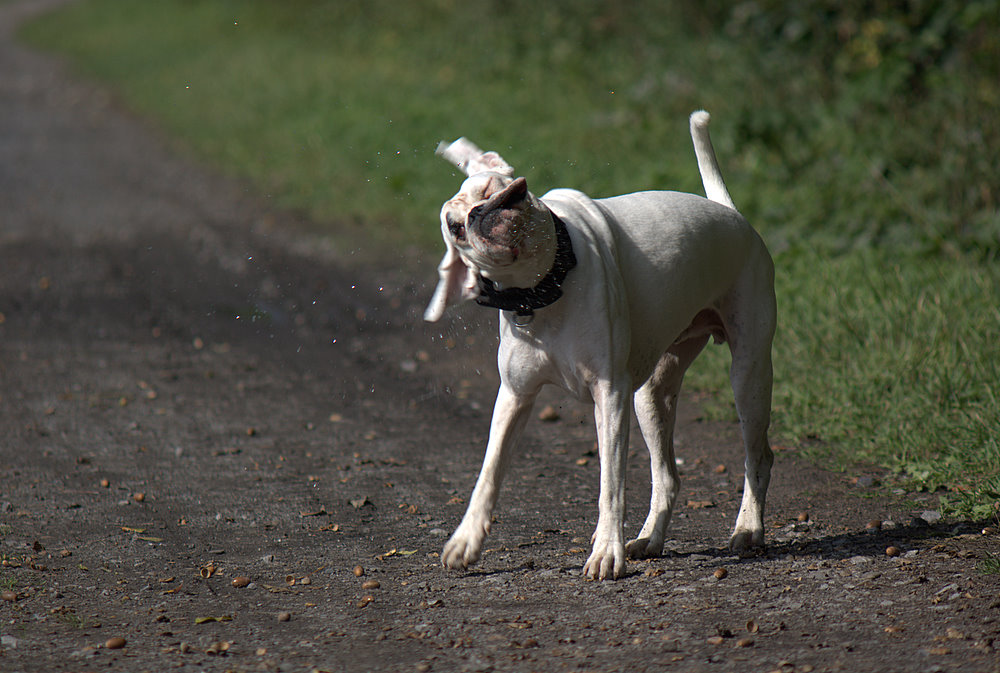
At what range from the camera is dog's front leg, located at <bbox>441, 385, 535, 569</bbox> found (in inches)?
136

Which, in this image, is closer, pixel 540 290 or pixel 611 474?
pixel 540 290

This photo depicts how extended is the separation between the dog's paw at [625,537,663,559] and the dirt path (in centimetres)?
7

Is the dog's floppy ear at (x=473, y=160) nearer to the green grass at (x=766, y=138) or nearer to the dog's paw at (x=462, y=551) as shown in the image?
the dog's paw at (x=462, y=551)

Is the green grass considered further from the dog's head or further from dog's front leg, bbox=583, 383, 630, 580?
the dog's head

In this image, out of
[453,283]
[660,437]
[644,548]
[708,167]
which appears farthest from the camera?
[708,167]

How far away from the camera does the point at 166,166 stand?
40.3 feet

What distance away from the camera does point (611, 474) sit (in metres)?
3.40

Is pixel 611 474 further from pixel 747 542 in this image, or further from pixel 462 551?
pixel 747 542

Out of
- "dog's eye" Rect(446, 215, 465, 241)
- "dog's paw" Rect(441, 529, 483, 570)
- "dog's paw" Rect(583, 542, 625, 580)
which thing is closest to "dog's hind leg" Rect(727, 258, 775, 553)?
"dog's paw" Rect(583, 542, 625, 580)

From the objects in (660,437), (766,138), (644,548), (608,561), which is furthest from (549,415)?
(766,138)

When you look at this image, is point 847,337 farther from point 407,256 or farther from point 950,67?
point 950,67

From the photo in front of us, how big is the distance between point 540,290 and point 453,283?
0.25 metres

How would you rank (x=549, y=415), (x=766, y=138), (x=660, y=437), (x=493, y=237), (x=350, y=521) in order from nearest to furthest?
(x=493, y=237), (x=660, y=437), (x=350, y=521), (x=549, y=415), (x=766, y=138)

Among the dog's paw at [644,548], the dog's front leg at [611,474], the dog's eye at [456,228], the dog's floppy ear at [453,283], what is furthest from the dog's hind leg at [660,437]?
the dog's eye at [456,228]
